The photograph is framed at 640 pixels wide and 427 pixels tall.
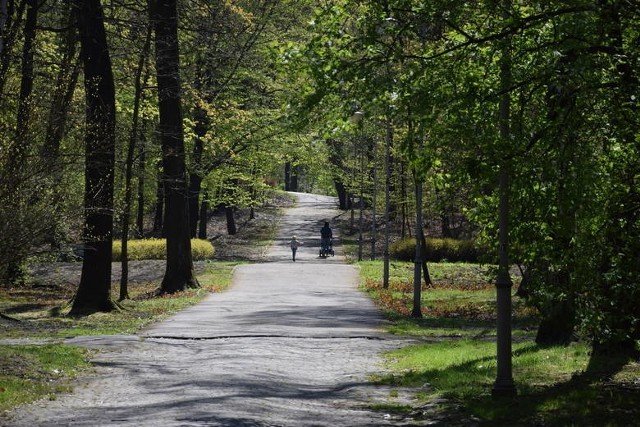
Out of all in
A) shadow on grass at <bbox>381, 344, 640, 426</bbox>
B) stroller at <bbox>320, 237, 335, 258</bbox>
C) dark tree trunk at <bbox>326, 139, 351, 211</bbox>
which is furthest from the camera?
dark tree trunk at <bbox>326, 139, 351, 211</bbox>

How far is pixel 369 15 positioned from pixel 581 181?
339cm

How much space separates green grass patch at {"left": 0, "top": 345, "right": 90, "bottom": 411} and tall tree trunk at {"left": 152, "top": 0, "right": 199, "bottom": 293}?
43.3 ft

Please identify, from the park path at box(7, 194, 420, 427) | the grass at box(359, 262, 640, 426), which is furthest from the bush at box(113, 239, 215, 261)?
the grass at box(359, 262, 640, 426)

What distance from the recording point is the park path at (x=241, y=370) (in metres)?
10.8

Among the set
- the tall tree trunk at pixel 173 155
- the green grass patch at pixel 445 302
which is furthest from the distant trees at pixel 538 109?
the tall tree trunk at pixel 173 155

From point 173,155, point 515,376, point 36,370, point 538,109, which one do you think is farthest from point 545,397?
point 173,155

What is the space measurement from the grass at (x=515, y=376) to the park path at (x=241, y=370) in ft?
2.30

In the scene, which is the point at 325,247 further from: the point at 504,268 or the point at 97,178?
the point at 504,268

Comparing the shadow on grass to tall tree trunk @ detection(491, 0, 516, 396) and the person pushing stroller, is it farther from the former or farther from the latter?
the person pushing stroller

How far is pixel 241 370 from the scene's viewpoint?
14.7 m

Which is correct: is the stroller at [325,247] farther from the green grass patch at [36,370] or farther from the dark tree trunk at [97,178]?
the green grass patch at [36,370]

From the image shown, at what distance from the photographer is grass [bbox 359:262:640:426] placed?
10945 mm

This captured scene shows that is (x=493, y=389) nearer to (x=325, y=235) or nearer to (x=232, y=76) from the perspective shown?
(x=232, y=76)

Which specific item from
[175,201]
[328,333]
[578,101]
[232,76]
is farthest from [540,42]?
[232,76]
